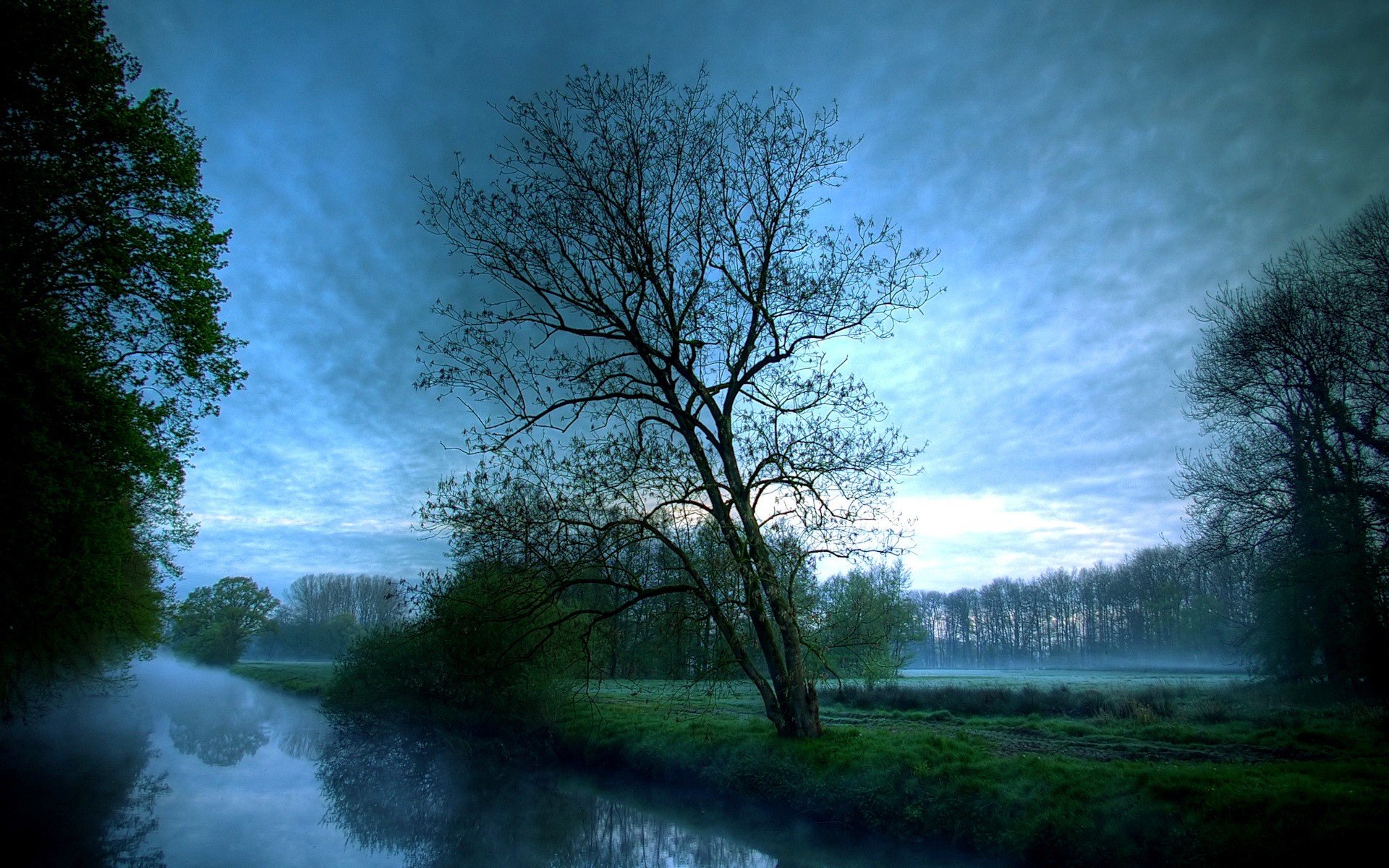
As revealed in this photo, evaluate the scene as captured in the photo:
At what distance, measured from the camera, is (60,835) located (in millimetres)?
11180

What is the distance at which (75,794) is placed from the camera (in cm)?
1457

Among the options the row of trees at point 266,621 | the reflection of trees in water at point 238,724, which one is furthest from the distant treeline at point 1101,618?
the row of trees at point 266,621

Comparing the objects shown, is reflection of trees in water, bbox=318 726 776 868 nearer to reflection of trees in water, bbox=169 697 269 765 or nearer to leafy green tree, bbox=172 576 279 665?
reflection of trees in water, bbox=169 697 269 765

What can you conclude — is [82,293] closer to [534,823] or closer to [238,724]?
[534,823]

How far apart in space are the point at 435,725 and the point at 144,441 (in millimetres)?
13251

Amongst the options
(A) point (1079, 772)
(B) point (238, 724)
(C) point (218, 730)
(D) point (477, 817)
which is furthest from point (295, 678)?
(A) point (1079, 772)

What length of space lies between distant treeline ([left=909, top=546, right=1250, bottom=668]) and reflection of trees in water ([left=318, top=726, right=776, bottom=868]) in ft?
53.9

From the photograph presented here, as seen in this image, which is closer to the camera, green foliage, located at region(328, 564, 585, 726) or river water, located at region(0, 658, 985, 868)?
river water, located at region(0, 658, 985, 868)

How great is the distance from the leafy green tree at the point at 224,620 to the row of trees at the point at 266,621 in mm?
76

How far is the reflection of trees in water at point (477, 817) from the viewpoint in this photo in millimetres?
11383

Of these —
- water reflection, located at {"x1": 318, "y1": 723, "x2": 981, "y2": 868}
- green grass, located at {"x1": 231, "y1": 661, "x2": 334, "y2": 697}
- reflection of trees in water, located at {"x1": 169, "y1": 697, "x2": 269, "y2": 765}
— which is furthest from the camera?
green grass, located at {"x1": 231, "y1": 661, "x2": 334, "y2": 697}

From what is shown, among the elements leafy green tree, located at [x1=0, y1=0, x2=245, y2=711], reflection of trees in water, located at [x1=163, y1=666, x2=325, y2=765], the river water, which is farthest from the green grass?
leafy green tree, located at [x1=0, y1=0, x2=245, y2=711]

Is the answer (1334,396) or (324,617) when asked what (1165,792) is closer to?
(1334,396)

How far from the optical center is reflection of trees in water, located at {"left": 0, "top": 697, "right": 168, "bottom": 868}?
10312 mm
